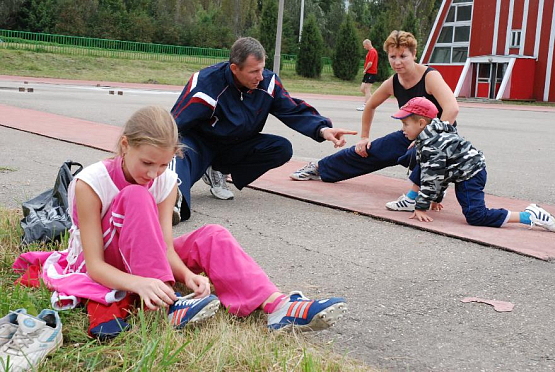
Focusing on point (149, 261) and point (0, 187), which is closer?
point (149, 261)

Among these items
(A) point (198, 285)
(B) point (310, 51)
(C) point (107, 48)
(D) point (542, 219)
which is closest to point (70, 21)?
(C) point (107, 48)

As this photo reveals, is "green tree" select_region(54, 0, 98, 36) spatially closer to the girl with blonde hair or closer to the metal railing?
the metal railing

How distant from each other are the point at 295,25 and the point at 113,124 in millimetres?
57313

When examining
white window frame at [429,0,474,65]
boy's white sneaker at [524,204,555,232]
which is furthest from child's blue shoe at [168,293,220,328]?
white window frame at [429,0,474,65]

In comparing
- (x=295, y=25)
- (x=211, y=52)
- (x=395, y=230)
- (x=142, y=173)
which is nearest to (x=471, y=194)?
(x=395, y=230)

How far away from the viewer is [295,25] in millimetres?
67000

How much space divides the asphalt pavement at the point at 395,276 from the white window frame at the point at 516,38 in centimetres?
3018

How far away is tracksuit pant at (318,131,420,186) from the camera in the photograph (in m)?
6.28

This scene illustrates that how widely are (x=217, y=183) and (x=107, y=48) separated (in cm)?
3814

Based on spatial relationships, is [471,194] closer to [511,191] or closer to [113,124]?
[511,191]

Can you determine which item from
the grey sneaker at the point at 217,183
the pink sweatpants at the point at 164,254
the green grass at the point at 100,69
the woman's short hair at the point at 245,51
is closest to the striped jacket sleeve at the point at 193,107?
the woman's short hair at the point at 245,51

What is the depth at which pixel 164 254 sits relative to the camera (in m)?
2.92

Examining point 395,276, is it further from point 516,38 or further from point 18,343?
point 516,38

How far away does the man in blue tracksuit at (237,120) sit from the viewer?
17.5ft
